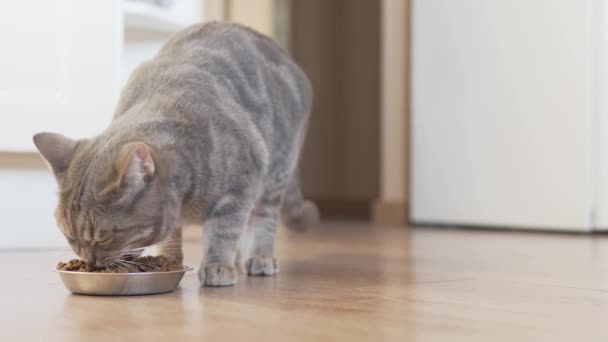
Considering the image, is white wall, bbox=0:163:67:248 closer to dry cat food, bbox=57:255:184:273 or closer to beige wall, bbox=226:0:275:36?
dry cat food, bbox=57:255:184:273

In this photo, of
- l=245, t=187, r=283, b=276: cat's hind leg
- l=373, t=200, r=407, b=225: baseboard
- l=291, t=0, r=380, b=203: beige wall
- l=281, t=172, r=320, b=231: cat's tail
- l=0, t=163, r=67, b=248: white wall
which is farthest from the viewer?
l=291, t=0, r=380, b=203: beige wall

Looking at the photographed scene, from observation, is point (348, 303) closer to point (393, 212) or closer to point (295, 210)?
point (295, 210)

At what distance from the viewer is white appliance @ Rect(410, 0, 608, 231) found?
330 centimetres

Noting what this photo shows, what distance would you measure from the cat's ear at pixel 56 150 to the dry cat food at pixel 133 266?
17 cm

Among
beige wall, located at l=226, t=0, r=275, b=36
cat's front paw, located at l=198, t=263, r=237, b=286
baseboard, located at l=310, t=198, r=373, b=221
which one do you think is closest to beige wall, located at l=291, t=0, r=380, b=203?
baseboard, located at l=310, t=198, r=373, b=221

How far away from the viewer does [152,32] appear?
296 centimetres

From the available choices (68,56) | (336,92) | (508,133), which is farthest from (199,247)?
(336,92)

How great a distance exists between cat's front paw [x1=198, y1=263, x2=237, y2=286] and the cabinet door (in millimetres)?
895

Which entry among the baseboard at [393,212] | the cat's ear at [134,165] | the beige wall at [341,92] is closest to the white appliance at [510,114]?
the baseboard at [393,212]

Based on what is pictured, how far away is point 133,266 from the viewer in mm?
1521

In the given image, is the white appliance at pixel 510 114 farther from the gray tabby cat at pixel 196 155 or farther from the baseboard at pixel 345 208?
the gray tabby cat at pixel 196 155

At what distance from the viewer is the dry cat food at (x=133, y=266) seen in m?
1.50

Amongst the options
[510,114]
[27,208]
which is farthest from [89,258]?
[510,114]

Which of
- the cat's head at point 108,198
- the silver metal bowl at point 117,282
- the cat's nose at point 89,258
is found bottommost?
the silver metal bowl at point 117,282
